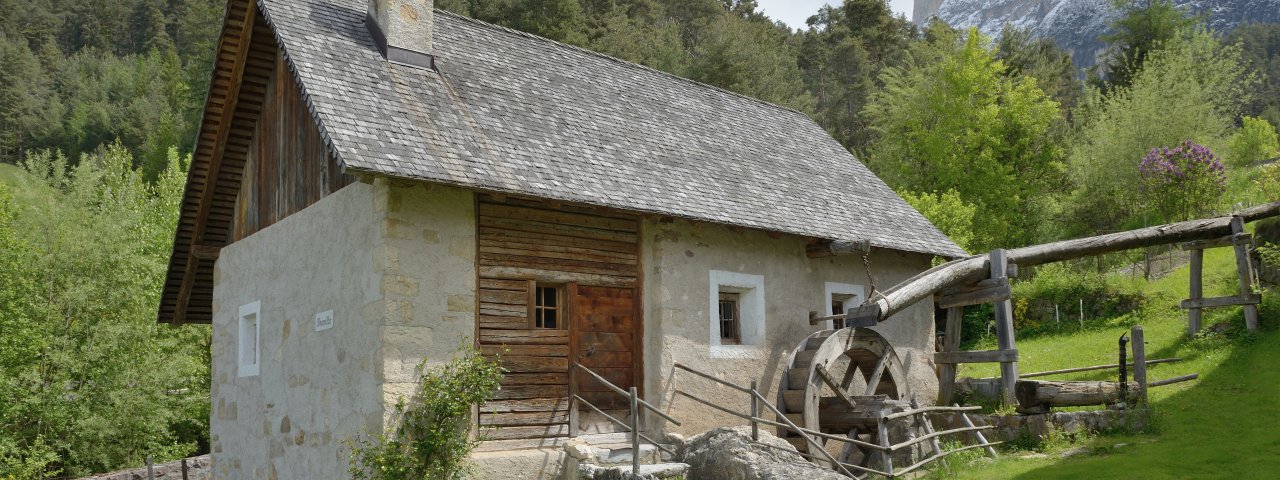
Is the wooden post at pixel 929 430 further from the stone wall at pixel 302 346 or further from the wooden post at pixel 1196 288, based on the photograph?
the wooden post at pixel 1196 288

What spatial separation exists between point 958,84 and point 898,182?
3.31 meters

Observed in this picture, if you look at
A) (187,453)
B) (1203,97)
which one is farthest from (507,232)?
(1203,97)

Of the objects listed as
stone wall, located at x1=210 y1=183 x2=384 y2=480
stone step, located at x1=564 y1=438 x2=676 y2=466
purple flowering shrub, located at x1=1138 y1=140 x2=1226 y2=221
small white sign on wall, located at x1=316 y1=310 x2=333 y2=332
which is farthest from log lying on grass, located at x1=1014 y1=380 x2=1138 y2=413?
purple flowering shrub, located at x1=1138 y1=140 x2=1226 y2=221

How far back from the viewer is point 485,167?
33.1 feet

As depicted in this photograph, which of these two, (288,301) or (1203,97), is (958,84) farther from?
(288,301)

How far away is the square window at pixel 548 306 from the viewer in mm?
10828

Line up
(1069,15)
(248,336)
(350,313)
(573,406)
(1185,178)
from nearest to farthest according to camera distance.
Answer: (350,313) < (573,406) < (248,336) < (1185,178) < (1069,15)

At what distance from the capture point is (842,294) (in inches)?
555

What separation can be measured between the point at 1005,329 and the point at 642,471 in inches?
240

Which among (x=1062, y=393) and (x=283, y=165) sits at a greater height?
(x=283, y=165)

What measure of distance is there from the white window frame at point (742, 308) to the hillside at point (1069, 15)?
6234cm

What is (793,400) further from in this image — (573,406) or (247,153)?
(247,153)

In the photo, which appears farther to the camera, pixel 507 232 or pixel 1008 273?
pixel 1008 273

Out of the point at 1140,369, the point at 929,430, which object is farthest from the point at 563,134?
the point at 1140,369
